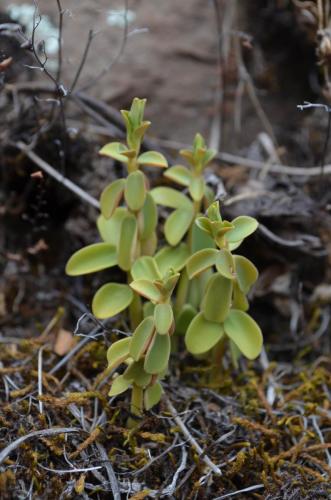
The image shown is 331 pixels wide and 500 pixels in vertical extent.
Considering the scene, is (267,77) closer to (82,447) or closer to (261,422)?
(261,422)

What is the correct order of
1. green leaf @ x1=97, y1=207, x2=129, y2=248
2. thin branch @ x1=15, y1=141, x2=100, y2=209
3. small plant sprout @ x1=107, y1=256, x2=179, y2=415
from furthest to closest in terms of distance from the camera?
thin branch @ x1=15, y1=141, x2=100, y2=209 → green leaf @ x1=97, y1=207, x2=129, y2=248 → small plant sprout @ x1=107, y1=256, x2=179, y2=415

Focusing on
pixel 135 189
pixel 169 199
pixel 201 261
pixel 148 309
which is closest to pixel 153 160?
pixel 135 189

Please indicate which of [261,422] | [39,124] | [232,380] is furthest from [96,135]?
[261,422]

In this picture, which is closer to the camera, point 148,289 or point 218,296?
point 148,289

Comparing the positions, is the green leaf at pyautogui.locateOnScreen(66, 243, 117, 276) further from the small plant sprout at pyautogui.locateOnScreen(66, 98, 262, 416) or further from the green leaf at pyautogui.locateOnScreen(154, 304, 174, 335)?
the green leaf at pyautogui.locateOnScreen(154, 304, 174, 335)

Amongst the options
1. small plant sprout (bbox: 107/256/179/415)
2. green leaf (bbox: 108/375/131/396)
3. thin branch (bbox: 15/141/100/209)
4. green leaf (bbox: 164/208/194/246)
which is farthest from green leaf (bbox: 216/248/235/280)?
thin branch (bbox: 15/141/100/209)

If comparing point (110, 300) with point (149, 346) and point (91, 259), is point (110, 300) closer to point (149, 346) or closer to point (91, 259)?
point (91, 259)
